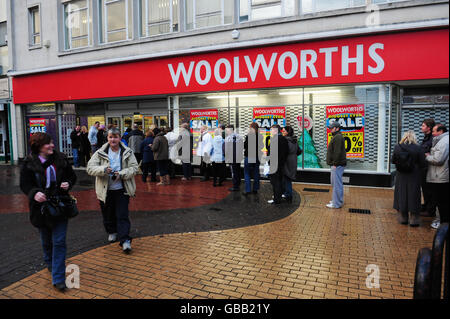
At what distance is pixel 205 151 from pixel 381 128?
17.7 feet

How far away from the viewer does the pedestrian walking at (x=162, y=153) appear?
1116 cm

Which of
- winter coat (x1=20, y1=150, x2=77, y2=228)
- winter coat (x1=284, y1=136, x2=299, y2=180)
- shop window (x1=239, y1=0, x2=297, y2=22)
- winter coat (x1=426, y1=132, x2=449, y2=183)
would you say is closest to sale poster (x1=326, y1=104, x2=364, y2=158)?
winter coat (x1=284, y1=136, x2=299, y2=180)

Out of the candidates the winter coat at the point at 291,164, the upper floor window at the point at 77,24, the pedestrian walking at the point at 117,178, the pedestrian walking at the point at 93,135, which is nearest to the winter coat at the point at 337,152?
the winter coat at the point at 291,164

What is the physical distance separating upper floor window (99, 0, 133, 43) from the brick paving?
1090 cm

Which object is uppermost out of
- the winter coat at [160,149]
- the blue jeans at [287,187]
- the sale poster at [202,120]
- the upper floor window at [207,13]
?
the upper floor window at [207,13]

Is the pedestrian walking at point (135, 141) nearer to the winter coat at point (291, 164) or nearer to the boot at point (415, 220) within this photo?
the winter coat at point (291, 164)

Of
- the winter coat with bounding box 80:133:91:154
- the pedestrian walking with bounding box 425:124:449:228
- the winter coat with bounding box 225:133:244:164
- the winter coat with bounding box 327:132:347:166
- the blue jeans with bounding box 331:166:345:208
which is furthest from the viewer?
the winter coat with bounding box 80:133:91:154

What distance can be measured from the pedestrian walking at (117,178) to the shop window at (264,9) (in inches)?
319

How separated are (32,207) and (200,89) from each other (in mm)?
9052

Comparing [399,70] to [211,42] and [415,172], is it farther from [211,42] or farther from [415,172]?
[211,42]

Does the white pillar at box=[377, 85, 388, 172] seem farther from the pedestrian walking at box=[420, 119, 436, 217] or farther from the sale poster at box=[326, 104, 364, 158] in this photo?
the pedestrian walking at box=[420, 119, 436, 217]

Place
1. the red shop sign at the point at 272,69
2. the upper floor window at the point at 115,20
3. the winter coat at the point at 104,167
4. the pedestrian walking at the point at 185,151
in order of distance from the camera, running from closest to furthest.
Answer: the winter coat at the point at 104,167 < the red shop sign at the point at 272,69 < the pedestrian walking at the point at 185,151 < the upper floor window at the point at 115,20

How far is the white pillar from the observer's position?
403 inches
